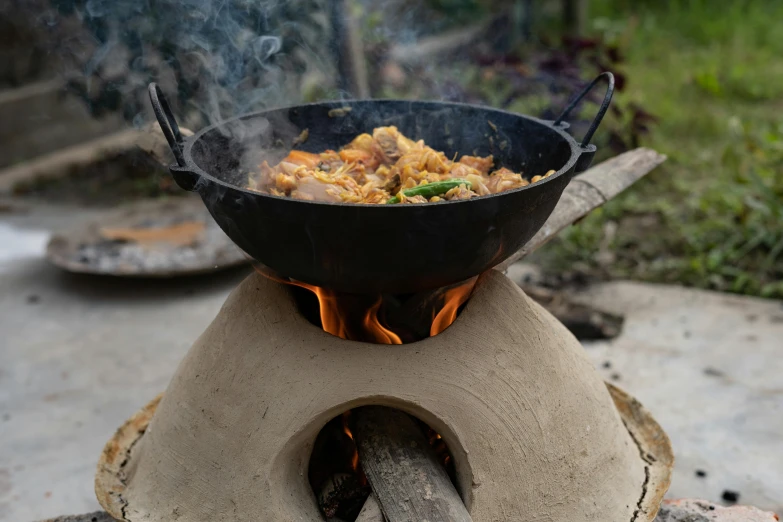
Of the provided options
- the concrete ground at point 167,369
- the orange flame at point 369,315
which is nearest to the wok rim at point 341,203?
the orange flame at point 369,315

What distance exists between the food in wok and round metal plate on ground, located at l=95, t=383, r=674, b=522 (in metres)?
1.07

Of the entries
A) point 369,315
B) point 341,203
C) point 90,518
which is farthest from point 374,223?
point 90,518

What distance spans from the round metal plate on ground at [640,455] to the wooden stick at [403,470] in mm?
642

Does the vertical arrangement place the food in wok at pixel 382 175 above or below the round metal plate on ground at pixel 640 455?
above

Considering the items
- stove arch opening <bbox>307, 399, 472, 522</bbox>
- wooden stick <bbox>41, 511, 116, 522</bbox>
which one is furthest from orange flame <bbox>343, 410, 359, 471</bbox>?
wooden stick <bbox>41, 511, 116, 522</bbox>

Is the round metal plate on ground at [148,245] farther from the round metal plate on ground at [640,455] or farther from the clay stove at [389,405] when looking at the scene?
the clay stove at [389,405]

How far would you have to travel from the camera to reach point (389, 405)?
203cm

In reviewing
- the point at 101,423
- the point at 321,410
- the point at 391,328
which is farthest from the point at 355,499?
the point at 101,423

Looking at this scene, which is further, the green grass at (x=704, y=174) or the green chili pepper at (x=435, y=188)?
the green grass at (x=704, y=174)

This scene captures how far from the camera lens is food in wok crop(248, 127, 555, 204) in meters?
2.01

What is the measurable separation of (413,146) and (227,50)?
231 centimetres

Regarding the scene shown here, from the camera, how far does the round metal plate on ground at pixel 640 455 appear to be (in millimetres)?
2225

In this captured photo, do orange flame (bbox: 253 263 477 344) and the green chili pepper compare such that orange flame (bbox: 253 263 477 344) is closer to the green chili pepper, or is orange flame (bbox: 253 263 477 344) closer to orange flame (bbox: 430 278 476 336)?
orange flame (bbox: 430 278 476 336)

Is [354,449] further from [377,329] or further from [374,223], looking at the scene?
[374,223]
